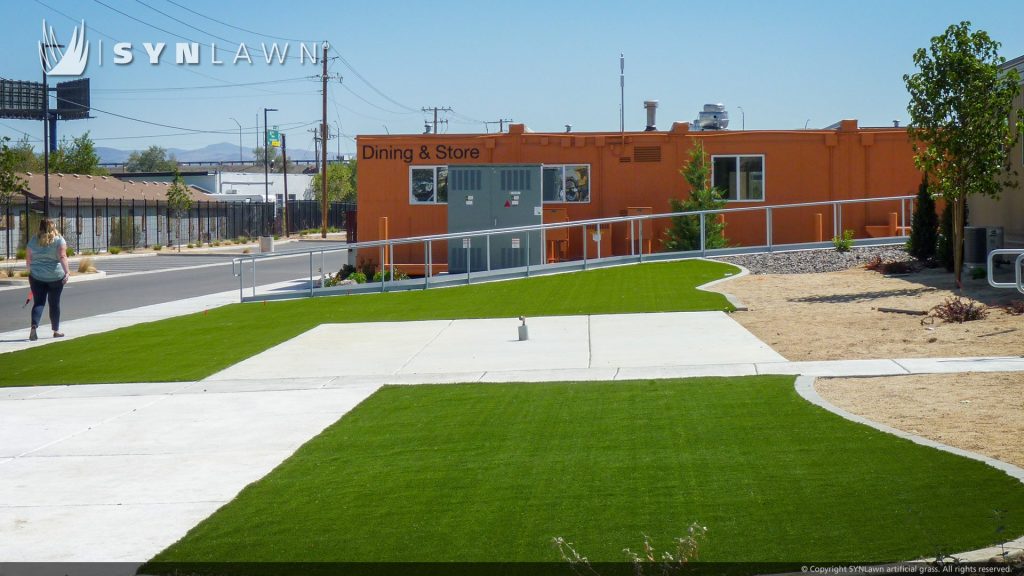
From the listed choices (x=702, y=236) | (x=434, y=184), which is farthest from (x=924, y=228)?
(x=434, y=184)

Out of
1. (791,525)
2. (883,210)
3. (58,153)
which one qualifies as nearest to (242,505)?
(791,525)

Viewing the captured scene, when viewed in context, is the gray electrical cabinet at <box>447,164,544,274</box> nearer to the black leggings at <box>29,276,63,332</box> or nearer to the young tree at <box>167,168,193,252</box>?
the black leggings at <box>29,276,63,332</box>

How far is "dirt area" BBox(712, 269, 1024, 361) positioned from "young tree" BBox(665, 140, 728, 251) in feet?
18.9

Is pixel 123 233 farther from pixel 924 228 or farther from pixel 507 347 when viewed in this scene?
pixel 507 347

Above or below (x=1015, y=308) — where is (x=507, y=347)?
below

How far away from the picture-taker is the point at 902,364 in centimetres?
1195

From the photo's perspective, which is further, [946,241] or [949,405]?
[946,241]

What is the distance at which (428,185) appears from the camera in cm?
3138

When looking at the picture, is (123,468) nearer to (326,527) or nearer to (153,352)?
(326,527)

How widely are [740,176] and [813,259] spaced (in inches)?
282

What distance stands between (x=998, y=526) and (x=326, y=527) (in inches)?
153

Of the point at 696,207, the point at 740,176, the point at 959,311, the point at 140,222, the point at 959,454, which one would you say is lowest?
the point at 959,454

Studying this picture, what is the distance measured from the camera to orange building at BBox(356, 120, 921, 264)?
100.0ft

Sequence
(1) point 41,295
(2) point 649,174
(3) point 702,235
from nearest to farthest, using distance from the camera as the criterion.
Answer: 1. (1) point 41,295
2. (3) point 702,235
3. (2) point 649,174
